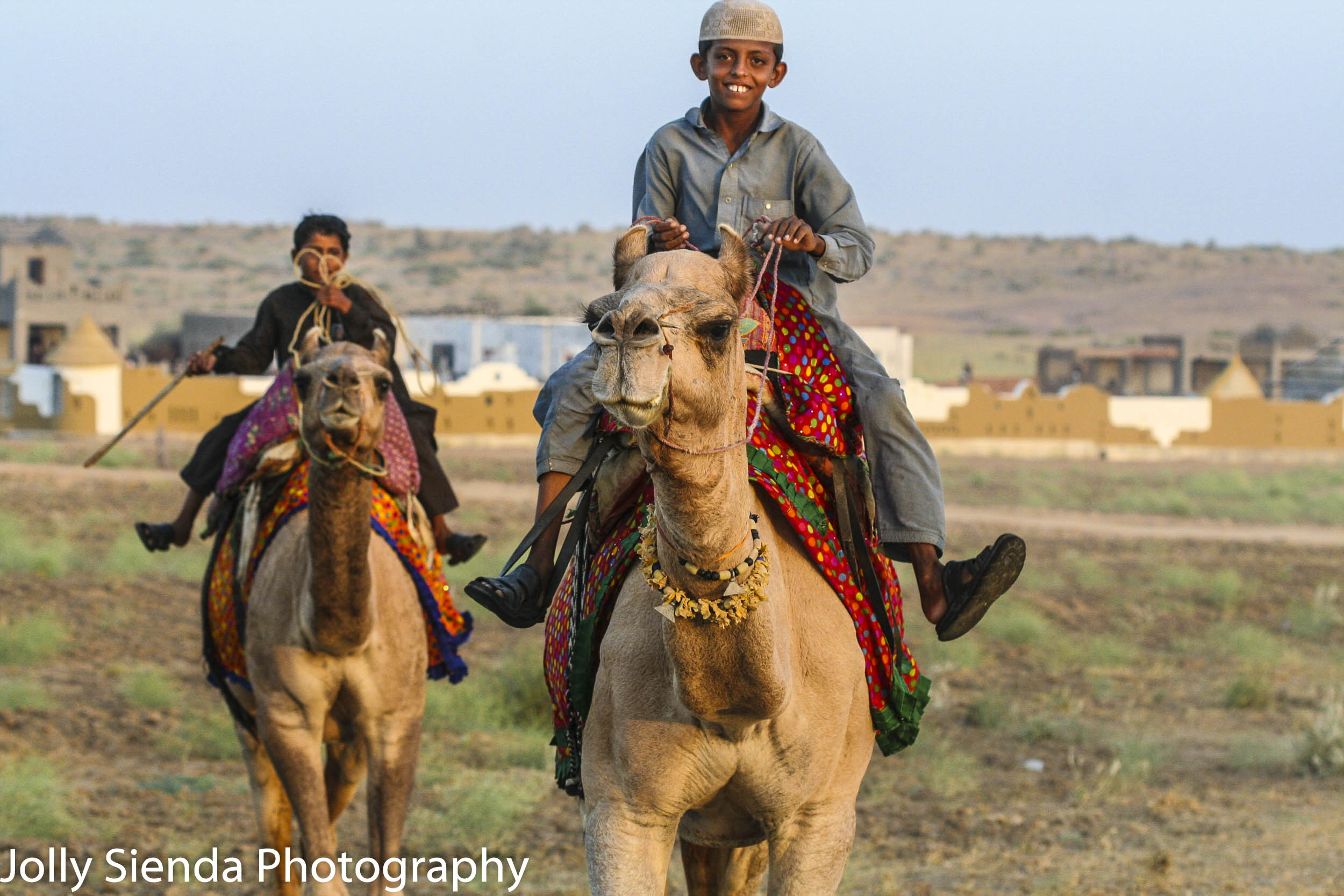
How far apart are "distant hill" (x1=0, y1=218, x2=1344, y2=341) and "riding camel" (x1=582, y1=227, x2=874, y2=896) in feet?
248

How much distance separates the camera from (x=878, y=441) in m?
5.16

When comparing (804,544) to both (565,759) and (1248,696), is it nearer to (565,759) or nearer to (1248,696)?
(565,759)

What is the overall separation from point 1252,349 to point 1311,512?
2756 centimetres

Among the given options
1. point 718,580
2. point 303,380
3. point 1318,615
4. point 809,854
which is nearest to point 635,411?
point 718,580

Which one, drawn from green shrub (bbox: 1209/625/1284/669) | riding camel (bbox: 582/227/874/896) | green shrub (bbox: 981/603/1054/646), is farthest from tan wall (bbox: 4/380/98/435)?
riding camel (bbox: 582/227/874/896)

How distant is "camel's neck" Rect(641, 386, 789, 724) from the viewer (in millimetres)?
3512

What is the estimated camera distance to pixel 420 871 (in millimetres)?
9414

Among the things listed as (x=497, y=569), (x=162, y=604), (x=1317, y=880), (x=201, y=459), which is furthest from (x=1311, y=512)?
(x=201, y=459)

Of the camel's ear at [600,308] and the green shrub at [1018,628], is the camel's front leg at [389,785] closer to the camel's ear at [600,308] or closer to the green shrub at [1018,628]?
the camel's ear at [600,308]

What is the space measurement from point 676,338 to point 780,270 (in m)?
2.01

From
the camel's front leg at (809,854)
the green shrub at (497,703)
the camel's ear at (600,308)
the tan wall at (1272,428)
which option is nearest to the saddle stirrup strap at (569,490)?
the camel's front leg at (809,854)

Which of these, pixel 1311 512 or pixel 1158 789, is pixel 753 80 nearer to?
pixel 1158 789

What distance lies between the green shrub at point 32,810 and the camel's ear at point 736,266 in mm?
7328

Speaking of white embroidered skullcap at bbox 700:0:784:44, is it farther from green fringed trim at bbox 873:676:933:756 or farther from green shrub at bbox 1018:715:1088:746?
green shrub at bbox 1018:715:1088:746
